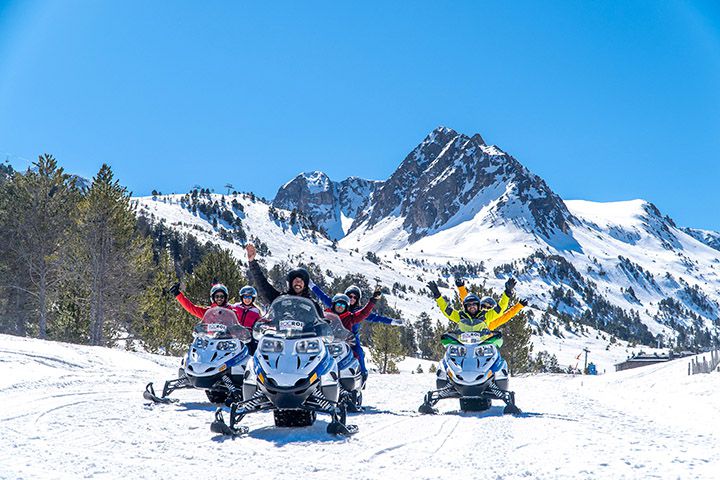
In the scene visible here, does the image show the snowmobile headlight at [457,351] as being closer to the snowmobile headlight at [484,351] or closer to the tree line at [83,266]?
the snowmobile headlight at [484,351]

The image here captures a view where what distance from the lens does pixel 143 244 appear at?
117 feet

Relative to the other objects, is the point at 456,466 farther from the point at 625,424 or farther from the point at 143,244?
the point at 143,244

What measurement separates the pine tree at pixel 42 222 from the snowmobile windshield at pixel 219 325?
27.0m

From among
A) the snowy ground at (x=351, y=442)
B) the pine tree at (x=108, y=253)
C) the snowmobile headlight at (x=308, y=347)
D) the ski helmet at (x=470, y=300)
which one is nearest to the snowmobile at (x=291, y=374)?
the snowmobile headlight at (x=308, y=347)

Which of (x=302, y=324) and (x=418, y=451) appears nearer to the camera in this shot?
(x=418, y=451)

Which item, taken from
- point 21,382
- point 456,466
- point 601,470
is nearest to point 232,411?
point 456,466

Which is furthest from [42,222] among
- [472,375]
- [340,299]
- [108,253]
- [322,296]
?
[472,375]

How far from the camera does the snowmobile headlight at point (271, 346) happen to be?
340 inches

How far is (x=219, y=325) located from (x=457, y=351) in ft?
15.3

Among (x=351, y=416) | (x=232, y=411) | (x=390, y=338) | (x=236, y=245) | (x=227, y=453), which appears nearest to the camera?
(x=227, y=453)

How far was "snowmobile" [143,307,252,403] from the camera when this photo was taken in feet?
37.7

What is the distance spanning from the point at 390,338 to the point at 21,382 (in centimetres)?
4416

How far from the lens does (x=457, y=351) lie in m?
12.2

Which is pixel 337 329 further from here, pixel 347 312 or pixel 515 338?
pixel 515 338
